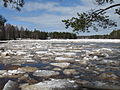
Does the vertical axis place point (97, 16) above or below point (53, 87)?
above

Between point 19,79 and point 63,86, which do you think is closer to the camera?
point 63,86

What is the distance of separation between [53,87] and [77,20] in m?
3.43

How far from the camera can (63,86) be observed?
291cm

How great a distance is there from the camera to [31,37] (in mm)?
108750

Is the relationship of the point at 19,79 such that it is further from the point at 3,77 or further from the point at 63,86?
the point at 63,86

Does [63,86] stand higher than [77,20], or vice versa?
[77,20]

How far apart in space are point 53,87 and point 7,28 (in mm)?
93742

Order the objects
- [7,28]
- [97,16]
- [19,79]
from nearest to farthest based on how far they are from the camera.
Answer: [19,79] → [97,16] → [7,28]

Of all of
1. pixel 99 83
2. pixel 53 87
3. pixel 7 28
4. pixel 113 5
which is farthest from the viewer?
pixel 7 28

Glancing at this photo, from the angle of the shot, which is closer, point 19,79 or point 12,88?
point 12,88

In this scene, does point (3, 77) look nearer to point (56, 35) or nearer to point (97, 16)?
point (97, 16)

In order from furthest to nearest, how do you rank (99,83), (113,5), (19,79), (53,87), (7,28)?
(7,28), (113,5), (19,79), (99,83), (53,87)

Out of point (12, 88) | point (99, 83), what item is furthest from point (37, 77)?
point (99, 83)

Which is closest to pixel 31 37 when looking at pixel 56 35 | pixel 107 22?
pixel 56 35
